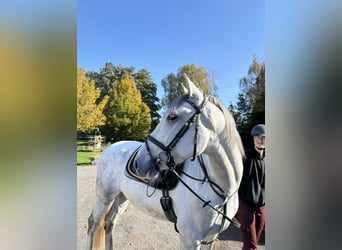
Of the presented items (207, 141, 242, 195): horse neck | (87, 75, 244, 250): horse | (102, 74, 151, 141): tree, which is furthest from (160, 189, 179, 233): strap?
(102, 74, 151, 141): tree

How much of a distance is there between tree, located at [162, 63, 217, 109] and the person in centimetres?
47

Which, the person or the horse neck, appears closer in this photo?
the horse neck

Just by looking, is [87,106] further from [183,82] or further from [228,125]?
[228,125]

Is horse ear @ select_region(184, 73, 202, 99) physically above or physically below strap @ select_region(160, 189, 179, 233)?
above

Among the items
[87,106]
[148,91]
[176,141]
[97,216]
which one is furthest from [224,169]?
[97,216]

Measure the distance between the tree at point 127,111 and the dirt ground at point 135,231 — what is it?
1.67 feet

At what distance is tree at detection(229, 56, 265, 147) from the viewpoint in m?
1.14

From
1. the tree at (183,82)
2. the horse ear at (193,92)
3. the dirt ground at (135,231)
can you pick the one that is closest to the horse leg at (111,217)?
the dirt ground at (135,231)

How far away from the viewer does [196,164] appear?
55.8 inches

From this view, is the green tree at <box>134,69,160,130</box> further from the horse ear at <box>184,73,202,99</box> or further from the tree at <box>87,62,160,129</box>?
the horse ear at <box>184,73,202,99</box>

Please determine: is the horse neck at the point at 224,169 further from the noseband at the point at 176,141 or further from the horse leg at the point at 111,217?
the horse leg at the point at 111,217

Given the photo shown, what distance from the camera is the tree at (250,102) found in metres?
1.14
